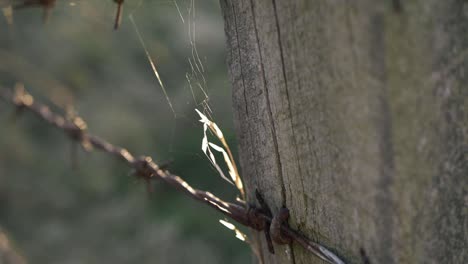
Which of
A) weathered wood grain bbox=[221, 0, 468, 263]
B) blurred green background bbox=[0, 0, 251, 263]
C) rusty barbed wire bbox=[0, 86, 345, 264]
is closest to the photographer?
weathered wood grain bbox=[221, 0, 468, 263]

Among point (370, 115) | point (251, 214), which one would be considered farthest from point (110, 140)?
point (370, 115)

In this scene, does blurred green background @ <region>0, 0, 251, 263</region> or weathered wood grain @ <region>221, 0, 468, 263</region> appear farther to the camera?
blurred green background @ <region>0, 0, 251, 263</region>

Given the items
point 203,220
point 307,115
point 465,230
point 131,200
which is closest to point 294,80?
point 307,115

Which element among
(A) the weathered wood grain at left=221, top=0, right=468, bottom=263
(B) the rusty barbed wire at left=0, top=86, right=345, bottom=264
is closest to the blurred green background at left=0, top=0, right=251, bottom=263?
(B) the rusty barbed wire at left=0, top=86, right=345, bottom=264

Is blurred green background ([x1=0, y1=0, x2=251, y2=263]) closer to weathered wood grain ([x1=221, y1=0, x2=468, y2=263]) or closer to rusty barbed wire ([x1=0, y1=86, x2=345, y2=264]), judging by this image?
rusty barbed wire ([x1=0, y1=86, x2=345, y2=264])

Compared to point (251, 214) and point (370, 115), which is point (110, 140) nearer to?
point (251, 214)

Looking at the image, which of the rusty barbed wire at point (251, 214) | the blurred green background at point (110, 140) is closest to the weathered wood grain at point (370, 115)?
the rusty barbed wire at point (251, 214)

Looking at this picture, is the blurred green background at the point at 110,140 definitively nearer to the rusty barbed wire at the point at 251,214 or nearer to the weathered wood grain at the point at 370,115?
the rusty barbed wire at the point at 251,214

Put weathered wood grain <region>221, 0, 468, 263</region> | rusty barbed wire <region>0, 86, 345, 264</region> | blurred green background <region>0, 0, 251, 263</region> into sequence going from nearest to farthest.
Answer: weathered wood grain <region>221, 0, 468, 263</region>
rusty barbed wire <region>0, 86, 345, 264</region>
blurred green background <region>0, 0, 251, 263</region>
